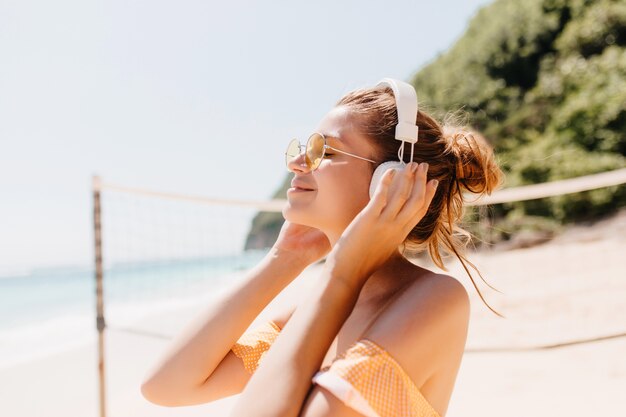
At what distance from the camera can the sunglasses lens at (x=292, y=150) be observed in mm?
1595

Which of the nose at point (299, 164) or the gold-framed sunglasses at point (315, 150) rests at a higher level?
the gold-framed sunglasses at point (315, 150)

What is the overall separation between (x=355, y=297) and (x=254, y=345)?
0.57m

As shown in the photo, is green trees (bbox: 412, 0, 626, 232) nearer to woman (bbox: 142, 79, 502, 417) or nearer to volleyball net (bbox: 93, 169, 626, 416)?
volleyball net (bbox: 93, 169, 626, 416)

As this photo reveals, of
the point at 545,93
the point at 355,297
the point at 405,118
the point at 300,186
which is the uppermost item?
the point at 405,118

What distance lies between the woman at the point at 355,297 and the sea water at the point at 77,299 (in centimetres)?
181

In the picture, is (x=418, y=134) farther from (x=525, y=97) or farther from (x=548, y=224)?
(x=525, y=97)

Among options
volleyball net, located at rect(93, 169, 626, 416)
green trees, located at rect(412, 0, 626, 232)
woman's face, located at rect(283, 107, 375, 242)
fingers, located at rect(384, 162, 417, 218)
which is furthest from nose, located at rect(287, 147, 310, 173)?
green trees, located at rect(412, 0, 626, 232)

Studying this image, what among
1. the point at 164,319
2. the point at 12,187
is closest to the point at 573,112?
the point at 164,319

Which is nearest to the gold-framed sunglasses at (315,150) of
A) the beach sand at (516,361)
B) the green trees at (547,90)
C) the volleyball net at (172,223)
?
the beach sand at (516,361)

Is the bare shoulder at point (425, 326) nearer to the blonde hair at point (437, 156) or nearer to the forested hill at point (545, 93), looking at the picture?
the blonde hair at point (437, 156)

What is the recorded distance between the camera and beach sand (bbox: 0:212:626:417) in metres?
3.63

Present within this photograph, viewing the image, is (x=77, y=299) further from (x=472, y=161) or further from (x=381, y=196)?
(x=381, y=196)

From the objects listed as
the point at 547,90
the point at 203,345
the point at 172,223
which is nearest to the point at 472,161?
the point at 203,345

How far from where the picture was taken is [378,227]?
108 centimetres
